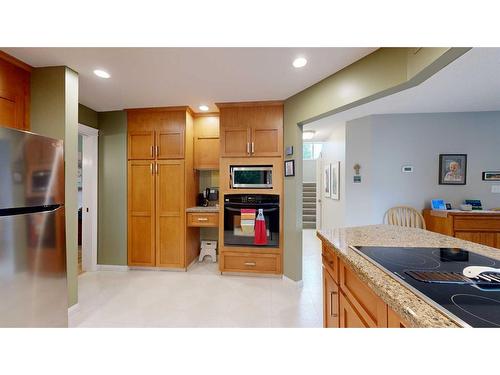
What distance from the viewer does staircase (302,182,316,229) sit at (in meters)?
6.35

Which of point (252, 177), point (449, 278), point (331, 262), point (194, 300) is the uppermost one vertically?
point (252, 177)

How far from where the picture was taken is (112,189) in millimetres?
3037

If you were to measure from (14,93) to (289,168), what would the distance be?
2724 millimetres

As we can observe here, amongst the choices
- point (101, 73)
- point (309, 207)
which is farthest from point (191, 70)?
point (309, 207)

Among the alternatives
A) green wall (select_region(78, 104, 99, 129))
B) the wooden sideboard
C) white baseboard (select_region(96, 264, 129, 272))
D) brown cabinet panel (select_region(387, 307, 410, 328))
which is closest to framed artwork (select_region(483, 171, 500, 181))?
the wooden sideboard

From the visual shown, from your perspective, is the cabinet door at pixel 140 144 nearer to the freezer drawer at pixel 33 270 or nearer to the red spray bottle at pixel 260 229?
the freezer drawer at pixel 33 270

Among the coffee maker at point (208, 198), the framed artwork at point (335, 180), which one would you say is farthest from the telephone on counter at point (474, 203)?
the coffee maker at point (208, 198)

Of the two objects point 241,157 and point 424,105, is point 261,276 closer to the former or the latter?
point 241,157

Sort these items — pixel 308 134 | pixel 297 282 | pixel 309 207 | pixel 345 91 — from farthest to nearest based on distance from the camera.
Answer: pixel 309 207 → pixel 308 134 → pixel 297 282 → pixel 345 91

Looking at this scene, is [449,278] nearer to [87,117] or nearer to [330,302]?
[330,302]

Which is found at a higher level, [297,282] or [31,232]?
[31,232]

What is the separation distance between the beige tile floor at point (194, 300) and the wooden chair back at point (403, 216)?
4.88ft

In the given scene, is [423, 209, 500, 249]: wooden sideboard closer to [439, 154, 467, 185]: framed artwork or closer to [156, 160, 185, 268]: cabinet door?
[439, 154, 467, 185]: framed artwork
